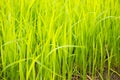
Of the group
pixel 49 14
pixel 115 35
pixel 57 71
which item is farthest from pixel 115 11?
pixel 57 71

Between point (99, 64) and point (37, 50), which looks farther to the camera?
point (99, 64)

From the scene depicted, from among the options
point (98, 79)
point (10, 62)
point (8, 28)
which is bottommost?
point (98, 79)

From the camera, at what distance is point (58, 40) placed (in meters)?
1.39

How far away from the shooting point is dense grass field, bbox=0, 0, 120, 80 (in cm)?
127

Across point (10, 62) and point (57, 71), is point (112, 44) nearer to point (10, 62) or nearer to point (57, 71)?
point (57, 71)

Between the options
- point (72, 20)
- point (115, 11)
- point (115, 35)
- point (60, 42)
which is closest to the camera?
point (60, 42)

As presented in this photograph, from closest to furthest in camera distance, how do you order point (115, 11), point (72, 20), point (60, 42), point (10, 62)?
point (10, 62), point (60, 42), point (72, 20), point (115, 11)

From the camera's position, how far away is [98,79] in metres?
1.47

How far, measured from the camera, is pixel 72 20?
1534mm

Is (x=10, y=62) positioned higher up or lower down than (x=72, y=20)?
lower down

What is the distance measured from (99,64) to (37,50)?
45cm

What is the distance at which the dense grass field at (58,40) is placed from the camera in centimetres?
127

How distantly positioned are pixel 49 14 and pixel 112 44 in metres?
0.45

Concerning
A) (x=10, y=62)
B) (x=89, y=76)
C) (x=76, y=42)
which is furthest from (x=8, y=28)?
(x=89, y=76)
